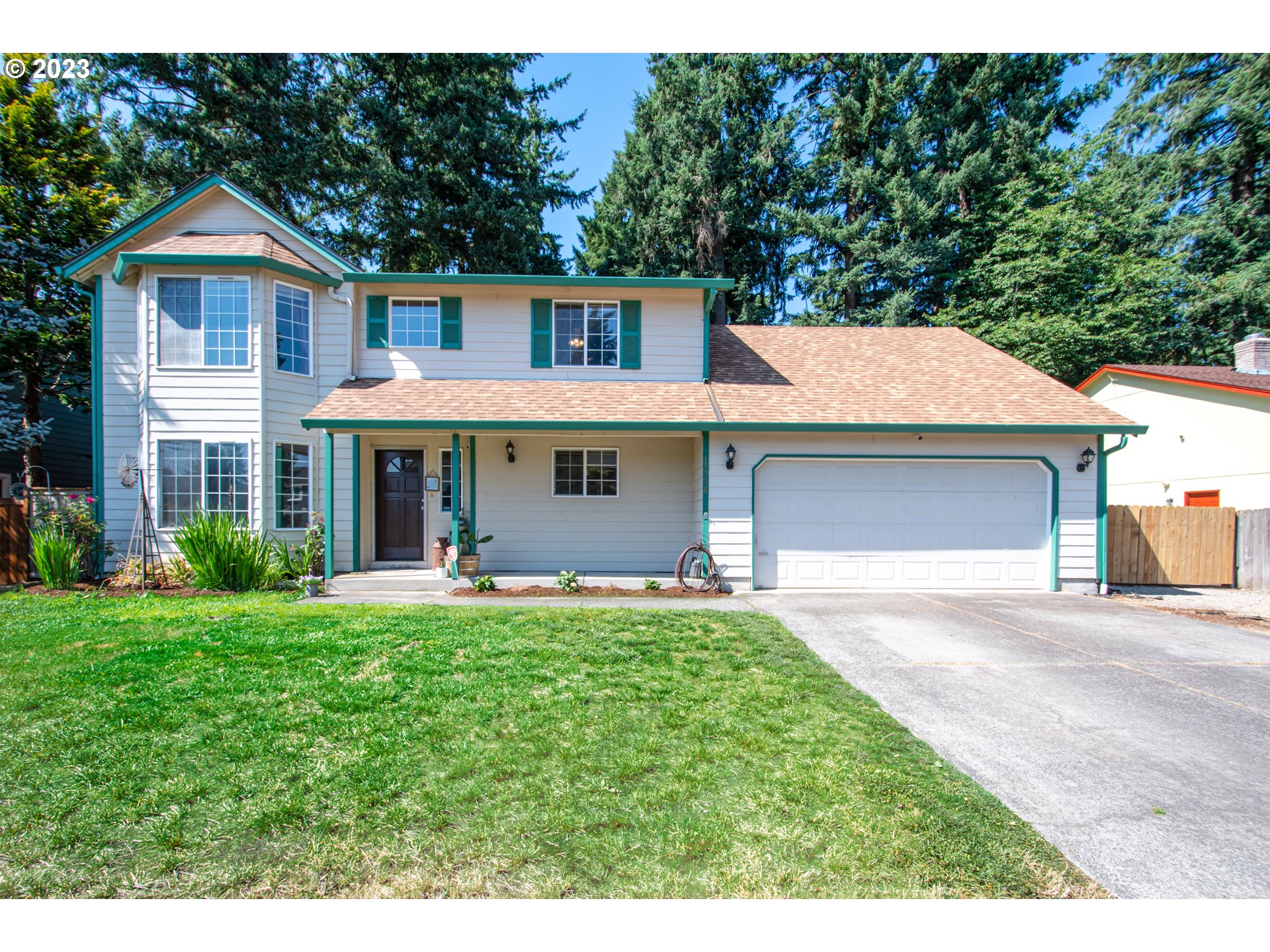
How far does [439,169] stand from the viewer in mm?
20031

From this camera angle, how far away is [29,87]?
13398 millimetres

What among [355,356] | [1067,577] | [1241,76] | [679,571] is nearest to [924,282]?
[1241,76]

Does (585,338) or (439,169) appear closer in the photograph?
(585,338)

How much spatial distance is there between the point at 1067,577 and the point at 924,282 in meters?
15.9

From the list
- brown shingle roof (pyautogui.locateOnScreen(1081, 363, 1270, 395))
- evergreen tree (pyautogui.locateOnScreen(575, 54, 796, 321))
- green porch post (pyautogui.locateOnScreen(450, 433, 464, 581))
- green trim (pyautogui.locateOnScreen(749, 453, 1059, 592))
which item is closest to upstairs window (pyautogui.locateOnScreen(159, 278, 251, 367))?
green porch post (pyautogui.locateOnScreen(450, 433, 464, 581))

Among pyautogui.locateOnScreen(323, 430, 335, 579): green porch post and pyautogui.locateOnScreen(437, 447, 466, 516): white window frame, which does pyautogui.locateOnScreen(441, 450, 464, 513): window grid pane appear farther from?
pyautogui.locateOnScreen(323, 430, 335, 579): green porch post

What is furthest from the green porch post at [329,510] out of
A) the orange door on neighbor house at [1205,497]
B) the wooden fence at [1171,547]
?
the orange door on neighbor house at [1205,497]

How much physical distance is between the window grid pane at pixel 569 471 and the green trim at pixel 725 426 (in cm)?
191

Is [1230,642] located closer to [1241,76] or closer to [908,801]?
[908,801]

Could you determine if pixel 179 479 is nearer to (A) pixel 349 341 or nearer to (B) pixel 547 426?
(A) pixel 349 341

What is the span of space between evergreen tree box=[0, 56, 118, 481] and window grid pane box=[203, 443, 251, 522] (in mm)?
5083

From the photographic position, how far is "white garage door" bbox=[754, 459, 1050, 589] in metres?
10.1

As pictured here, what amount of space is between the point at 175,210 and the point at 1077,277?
80.8 ft

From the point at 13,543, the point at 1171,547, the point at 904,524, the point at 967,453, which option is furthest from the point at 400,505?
Result: the point at 1171,547
